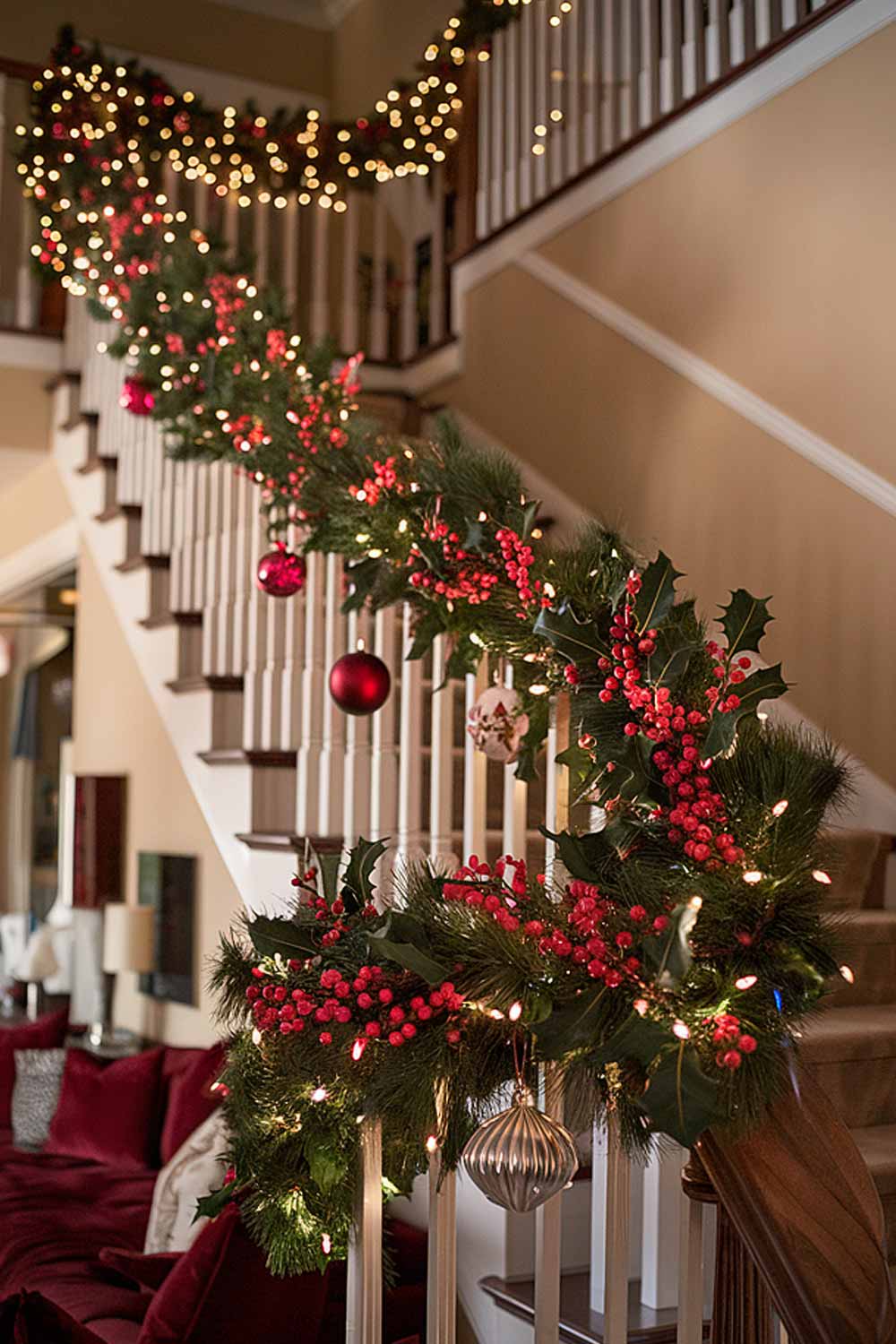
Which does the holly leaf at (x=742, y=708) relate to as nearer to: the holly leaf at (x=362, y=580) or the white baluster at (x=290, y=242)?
the holly leaf at (x=362, y=580)

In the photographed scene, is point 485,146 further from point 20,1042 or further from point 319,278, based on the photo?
point 20,1042

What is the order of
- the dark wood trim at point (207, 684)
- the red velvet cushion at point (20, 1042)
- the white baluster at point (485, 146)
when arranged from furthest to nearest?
the white baluster at point (485, 146) < the red velvet cushion at point (20, 1042) < the dark wood trim at point (207, 684)

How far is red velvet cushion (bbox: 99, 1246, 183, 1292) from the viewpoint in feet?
9.68

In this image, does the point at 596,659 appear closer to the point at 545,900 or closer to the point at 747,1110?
the point at 545,900

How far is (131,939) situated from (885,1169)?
302 cm

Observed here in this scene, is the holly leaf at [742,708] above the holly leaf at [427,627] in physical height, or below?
below

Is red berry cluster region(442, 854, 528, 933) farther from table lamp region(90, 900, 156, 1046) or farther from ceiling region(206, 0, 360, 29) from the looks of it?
ceiling region(206, 0, 360, 29)

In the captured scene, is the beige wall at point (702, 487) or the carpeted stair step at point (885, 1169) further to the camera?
the beige wall at point (702, 487)

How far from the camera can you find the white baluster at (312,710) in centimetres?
328

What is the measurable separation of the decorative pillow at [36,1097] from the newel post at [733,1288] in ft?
11.0

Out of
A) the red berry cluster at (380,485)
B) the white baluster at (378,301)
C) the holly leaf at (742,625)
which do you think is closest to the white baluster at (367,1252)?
the holly leaf at (742,625)

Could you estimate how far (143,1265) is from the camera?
9.70ft

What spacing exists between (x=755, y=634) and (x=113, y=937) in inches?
143

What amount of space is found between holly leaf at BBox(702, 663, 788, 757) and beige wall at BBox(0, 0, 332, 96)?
21.8 ft
